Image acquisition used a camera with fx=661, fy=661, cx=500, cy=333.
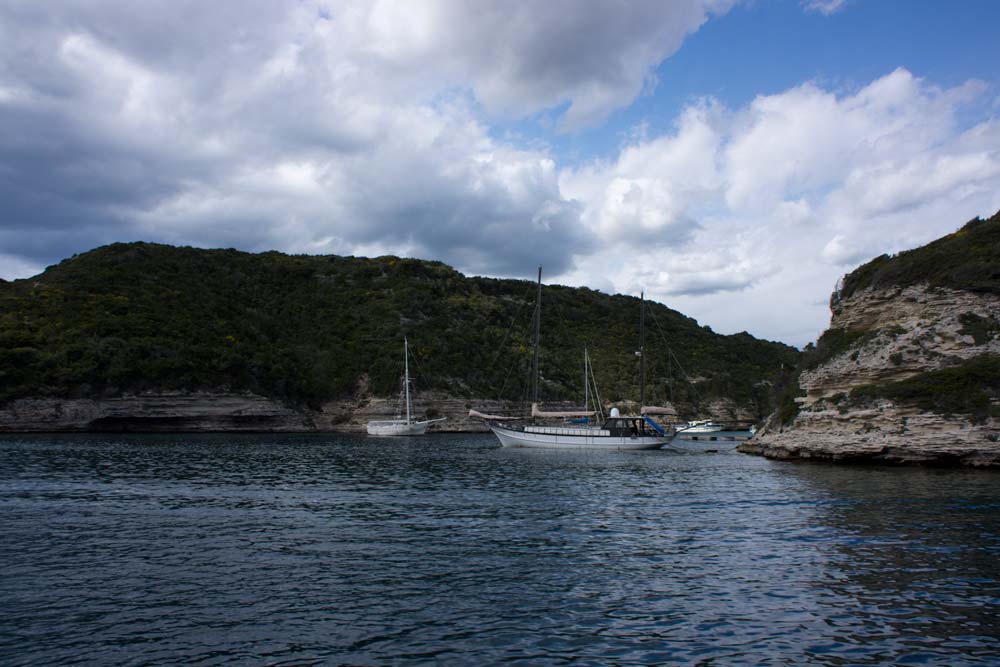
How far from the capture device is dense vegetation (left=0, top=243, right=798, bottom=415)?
249 ft

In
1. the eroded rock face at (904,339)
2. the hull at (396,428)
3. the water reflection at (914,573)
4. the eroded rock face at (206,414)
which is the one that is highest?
the eroded rock face at (904,339)

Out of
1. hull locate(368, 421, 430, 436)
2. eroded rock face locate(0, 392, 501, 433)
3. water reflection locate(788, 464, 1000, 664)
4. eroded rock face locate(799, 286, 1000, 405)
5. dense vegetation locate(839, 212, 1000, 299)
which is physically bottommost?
water reflection locate(788, 464, 1000, 664)

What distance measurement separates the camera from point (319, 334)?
108m

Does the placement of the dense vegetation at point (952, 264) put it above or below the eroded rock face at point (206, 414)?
above

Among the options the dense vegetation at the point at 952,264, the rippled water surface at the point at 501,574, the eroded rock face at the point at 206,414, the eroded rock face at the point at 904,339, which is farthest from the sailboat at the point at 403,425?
the dense vegetation at the point at 952,264

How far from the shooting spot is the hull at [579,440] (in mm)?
64938

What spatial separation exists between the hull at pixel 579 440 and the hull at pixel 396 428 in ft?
75.4

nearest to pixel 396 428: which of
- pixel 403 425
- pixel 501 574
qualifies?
pixel 403 425

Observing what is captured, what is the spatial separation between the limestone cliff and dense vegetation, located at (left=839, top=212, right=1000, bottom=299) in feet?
0.63

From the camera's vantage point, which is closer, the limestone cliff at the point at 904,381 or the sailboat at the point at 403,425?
the limestone cliff at the point at 904,381

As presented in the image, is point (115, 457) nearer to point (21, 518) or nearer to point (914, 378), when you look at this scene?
point (21, 518)

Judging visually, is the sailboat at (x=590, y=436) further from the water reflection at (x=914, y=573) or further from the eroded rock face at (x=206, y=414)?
the water reflection at (x=914, y=573)

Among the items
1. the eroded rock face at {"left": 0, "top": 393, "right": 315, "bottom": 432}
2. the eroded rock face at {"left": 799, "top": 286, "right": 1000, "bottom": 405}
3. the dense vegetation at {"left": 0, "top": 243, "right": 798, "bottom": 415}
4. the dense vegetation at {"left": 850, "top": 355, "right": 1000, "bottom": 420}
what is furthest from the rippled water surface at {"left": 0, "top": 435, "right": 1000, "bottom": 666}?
the dense vegetation at {"left": 0, "top": 243, "right": 798, "bottom": 415}

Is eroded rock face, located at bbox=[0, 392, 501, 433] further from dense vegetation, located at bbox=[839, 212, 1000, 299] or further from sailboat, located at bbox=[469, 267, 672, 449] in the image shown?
dense vegetation, located at bbox=[839, 212, 1000, 299]
